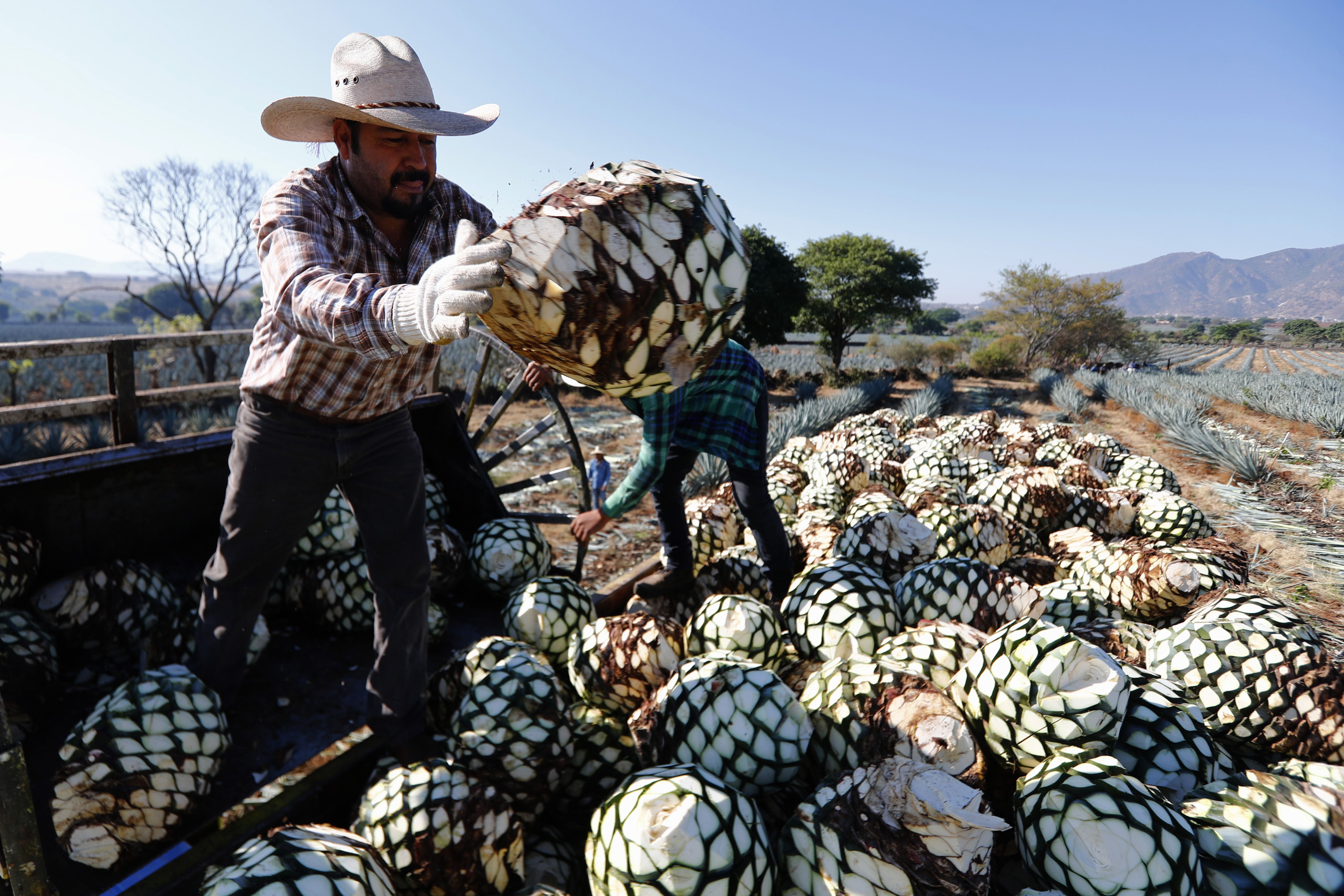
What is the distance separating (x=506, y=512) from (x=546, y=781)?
1853 mm

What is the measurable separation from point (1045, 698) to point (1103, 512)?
2.15 meters

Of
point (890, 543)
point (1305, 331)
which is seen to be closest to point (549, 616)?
point (890, 543)

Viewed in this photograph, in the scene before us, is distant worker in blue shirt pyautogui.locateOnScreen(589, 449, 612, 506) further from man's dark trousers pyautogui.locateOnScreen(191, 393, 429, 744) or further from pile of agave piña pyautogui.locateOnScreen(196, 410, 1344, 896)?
man's dark trousers pyautogui.locateOnScreen(191, 393, 429, 744)

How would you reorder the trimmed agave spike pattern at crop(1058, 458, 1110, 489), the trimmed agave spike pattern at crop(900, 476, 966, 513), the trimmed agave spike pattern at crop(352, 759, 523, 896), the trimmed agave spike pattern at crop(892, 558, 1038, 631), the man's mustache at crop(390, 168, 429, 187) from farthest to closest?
the trimmed agave spike pattern at crop(1058, 458, 1110, 489)
the trimmed agave spike pattern at crop(900, 476, 966, 513)
the trimmed agave spike pattern at crop(892, 558, 1038, 631)
the man's mustache at crop(390, 168, 429, 187)
the trimmed agave spike pattern at crop(352, 759, 523, 896)

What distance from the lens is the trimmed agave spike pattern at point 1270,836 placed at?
Result: 1.16m

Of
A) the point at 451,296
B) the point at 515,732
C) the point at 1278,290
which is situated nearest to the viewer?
the point at 451,296

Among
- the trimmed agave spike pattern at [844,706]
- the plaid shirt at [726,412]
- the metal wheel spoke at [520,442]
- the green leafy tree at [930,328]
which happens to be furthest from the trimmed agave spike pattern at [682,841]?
the green leafy tree at [930,328]

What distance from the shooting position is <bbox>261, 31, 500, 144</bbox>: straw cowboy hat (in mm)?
1463

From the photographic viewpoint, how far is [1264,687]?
1.57 m

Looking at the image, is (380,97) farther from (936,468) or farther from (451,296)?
(936,468)

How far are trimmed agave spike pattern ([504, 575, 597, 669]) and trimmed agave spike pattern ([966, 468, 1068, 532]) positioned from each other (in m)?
2.00

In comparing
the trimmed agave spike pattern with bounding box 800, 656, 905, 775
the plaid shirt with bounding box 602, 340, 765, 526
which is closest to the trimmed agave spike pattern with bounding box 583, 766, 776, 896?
the trimmed agave spike pattern with bounding box 800, 656, 905, 775

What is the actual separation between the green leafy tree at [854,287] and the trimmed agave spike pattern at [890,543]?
2265 cm

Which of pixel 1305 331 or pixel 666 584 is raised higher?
pixel 1305 331
